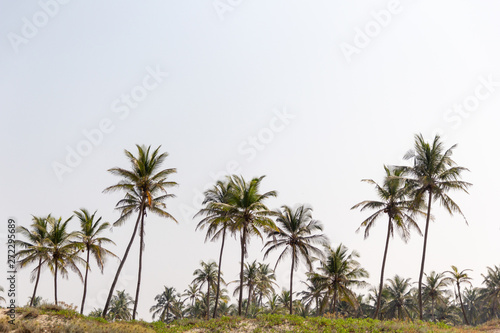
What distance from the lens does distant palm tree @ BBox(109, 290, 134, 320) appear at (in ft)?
206

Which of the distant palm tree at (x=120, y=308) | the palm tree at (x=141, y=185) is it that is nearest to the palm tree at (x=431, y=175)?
the palm tree at (x=141, y=185)

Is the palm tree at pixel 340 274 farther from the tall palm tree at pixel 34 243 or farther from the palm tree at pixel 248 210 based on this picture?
the tall palm tree at pixel 34 243

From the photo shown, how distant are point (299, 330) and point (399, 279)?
37753mm

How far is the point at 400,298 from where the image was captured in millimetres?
51062

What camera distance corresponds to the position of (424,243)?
92.3ft

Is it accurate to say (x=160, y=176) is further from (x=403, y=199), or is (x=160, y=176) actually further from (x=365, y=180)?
(x=403, y=199)

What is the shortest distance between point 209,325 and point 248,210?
9.29 meters

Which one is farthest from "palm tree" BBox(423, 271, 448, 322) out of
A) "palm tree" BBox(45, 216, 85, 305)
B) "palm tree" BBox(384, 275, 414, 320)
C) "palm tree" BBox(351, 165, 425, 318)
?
"palm tree" BBox(45, 216, 85, 305)

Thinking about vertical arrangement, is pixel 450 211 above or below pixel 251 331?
above

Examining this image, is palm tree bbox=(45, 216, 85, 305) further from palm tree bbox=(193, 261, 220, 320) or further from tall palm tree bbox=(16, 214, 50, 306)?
palm tree bbox=(193, 261, 220, 320)

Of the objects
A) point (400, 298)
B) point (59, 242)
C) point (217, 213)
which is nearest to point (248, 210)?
point (217, 213)

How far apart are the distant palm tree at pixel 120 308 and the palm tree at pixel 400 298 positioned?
44242 mm

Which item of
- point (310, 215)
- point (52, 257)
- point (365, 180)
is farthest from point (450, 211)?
point (52, 257)

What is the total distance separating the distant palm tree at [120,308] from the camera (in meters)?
62.9
